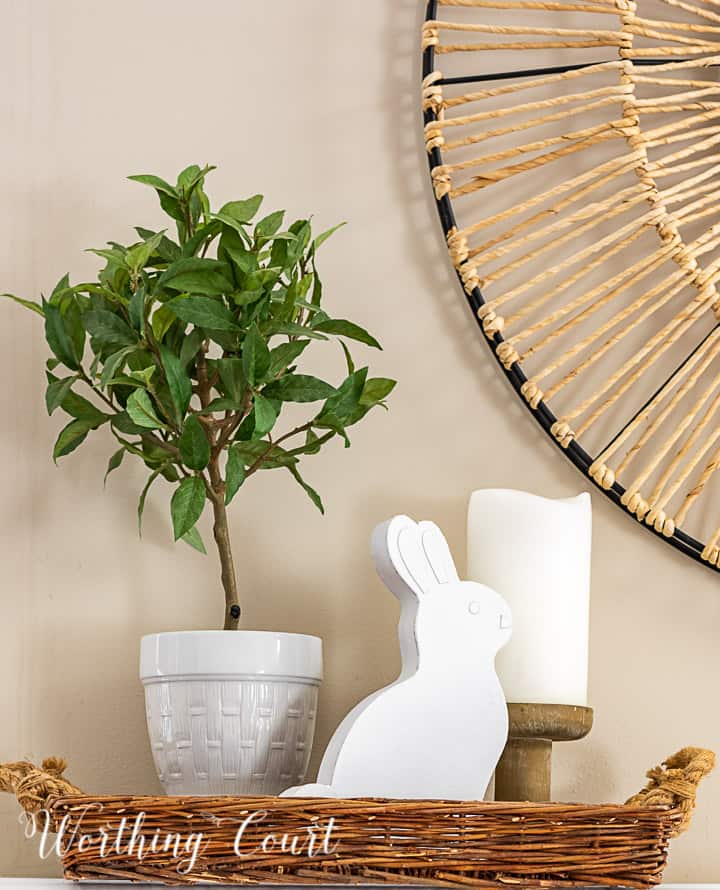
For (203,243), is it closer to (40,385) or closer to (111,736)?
(40,385)

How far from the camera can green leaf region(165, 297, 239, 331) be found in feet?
2.43

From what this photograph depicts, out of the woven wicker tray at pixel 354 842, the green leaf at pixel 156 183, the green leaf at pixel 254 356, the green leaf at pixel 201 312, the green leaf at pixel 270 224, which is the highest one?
the green leaf at pixel 156 183

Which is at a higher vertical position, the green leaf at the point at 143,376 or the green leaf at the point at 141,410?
the green leaf at the point at 143,376

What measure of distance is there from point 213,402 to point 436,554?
0.19 meters

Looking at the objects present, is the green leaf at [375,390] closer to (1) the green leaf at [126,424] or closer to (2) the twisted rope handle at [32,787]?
(1) the green leaf at [126,424]

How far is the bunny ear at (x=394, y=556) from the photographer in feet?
2.44

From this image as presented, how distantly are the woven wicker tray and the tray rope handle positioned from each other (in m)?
0.04

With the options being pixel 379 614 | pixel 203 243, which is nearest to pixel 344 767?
pixel 379 614

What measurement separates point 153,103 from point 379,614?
1.54 ft

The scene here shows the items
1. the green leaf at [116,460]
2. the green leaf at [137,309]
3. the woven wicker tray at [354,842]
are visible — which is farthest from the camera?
the green leaf at [116,460]

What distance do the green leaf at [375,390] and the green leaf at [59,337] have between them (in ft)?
0.68

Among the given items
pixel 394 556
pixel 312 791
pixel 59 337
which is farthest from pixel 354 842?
pixel 59 337

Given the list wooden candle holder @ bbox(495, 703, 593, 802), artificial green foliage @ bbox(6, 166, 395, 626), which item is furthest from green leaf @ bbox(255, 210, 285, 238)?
wooden candle holder @ bbox(495, 703, 593, 802)

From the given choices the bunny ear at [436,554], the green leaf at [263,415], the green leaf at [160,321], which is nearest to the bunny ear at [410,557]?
the bunny ear at [436,554]
